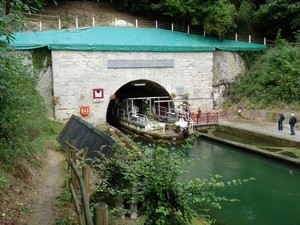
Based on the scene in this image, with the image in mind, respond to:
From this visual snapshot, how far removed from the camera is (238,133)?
16.2 meters

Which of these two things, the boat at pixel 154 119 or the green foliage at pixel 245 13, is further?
the green foliage at pixel 245 13

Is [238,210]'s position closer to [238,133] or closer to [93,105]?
[238,133]

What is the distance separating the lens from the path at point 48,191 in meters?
5.02

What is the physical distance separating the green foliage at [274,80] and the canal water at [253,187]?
17.1ft

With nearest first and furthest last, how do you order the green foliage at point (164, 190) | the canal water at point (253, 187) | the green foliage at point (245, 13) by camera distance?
1. the green foliage at point (164, 190)
2. the canal water at point (253, 187)
3. the green foliage at point (245, 13)

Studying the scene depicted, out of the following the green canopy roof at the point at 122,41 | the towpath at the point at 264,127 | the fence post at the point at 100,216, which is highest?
the green canopy roof at the point at 122,41

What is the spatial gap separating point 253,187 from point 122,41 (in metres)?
11.2

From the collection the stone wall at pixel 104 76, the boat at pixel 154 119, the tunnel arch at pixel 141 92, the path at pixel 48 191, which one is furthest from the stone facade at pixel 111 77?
the path at pixel 48 191

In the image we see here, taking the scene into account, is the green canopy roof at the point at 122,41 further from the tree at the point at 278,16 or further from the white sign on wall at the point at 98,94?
the tree at the point at 278,16

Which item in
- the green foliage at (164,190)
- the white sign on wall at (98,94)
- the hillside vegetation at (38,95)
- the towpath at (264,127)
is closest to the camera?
the green foliage at (164,190)

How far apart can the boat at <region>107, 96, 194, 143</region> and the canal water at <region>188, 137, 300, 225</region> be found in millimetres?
1623

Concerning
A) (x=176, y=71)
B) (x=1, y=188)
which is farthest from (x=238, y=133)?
(x=1, y=188)

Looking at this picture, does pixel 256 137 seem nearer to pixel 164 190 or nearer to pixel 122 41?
pixel 122 41

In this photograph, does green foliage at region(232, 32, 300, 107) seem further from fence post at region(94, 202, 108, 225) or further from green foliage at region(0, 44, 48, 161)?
fence post at region(94, 202, 108, 225)
